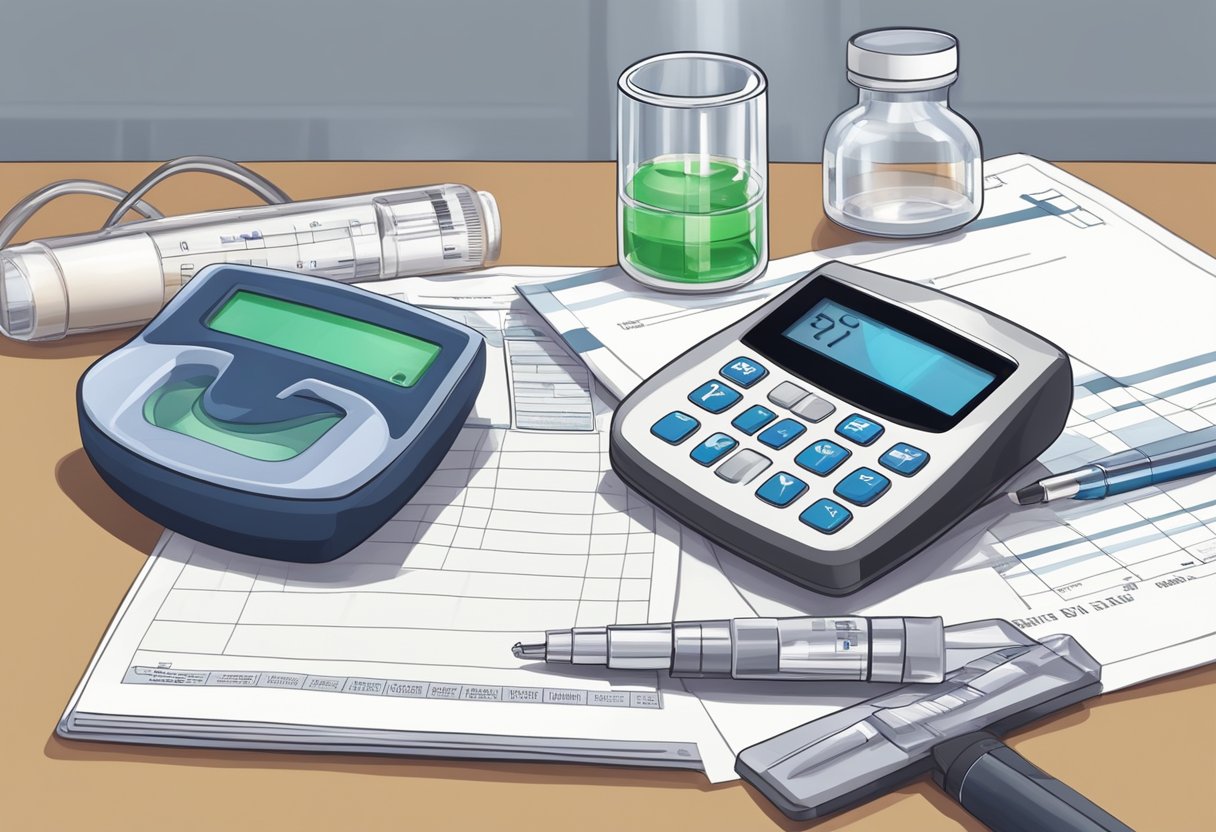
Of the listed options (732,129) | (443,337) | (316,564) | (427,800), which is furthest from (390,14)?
(427,800)

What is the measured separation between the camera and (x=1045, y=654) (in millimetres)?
465

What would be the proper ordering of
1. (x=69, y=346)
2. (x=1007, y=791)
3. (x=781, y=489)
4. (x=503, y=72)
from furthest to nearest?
1. (x=503, y=72)
2. (x=69, y=346)
3. (x=781, y=489)
4. (x=1007, y=791)

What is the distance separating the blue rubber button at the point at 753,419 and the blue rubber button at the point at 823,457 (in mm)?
24

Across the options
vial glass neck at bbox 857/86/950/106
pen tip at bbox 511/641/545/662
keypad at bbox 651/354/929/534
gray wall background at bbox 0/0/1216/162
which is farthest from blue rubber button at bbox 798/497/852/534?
gray wall background at bbox 0/0/1216/162

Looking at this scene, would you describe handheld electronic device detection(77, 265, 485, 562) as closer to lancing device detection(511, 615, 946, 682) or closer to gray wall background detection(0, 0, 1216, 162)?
lancing device detection(511, 615, 946, 682)

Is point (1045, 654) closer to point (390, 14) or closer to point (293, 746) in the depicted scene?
point (293, 746)

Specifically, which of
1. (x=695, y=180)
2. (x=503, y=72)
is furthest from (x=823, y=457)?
(x=503, y=72)

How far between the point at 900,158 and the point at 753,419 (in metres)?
0.29

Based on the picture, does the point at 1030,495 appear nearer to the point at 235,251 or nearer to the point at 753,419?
the point at 753,419

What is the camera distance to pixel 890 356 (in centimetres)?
56

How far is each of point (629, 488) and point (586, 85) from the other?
20.4 inches

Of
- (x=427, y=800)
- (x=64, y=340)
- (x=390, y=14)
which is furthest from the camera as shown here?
(x=390, y=14)

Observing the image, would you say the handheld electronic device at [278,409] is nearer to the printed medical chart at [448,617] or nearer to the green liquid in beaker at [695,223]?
the printed medical chart at [448,617]

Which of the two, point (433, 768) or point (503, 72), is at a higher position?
point (503, 72)
